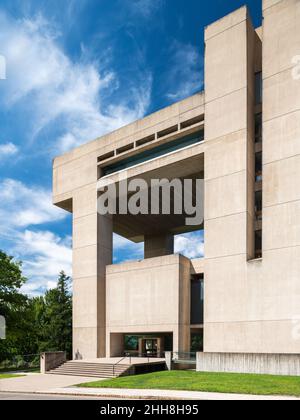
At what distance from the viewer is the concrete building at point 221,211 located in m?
26.7

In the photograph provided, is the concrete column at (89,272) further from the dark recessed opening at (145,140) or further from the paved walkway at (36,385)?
the paved walkway at (36,385)

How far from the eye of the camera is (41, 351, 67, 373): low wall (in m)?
30.7

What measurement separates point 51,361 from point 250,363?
15018mm

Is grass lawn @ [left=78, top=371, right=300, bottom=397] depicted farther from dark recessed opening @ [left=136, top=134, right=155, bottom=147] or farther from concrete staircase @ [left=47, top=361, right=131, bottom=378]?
dark recessed opening @ [left=136, top=134, right=155, bottom=147]

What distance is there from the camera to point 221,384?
60.4ft

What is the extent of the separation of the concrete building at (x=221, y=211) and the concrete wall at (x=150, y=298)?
0.08 meters

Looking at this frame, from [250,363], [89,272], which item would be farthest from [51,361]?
[250,363]

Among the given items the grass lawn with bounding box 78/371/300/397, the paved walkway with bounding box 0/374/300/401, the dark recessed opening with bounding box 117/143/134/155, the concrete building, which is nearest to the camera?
the paved walkway with bounding box 0/374/300/401

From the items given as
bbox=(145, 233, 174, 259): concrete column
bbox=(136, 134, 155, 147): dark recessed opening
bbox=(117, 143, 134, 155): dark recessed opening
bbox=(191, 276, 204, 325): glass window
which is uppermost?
bbox=(136, 134, 155, 147): dark recessed opening

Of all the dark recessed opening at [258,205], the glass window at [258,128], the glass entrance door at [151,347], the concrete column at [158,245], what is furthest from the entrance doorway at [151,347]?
the glass window at [258,128]

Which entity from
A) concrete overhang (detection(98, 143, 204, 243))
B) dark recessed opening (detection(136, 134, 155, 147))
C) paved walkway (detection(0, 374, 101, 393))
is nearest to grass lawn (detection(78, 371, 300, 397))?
paved walkway (detection(0, 374, 101, 393))

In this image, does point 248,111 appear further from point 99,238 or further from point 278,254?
point 99,238

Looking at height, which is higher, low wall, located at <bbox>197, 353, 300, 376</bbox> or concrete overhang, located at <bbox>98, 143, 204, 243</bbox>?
concrete overhang, located at <bbox>98, 143, 204, 243</bbox>

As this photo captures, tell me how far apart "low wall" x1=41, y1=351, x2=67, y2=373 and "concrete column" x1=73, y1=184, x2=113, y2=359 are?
12.5 feet
